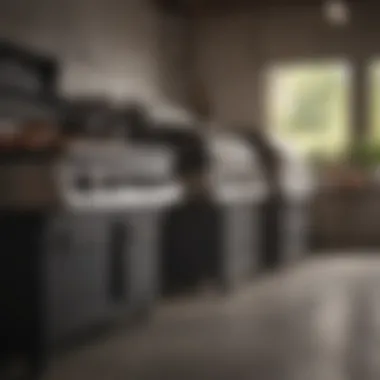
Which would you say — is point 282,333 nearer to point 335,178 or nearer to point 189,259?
point 189,259

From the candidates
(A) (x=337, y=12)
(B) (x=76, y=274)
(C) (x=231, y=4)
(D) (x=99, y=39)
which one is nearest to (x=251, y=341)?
(B) (x=76, y=274)

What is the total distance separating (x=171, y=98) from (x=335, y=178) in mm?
1673

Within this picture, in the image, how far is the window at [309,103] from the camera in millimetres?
8594

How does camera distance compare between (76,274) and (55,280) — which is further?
(76,274)

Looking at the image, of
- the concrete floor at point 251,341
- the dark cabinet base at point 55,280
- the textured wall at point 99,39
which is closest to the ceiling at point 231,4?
the textured wall at point 99,39

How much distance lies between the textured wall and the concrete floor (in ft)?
5.27

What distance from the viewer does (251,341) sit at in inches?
149

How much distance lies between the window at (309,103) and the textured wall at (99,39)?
1353mm

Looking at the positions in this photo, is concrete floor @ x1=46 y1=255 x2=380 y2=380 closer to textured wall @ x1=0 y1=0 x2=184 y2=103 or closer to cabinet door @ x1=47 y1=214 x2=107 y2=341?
cabinet door @ x1=47 y1=214 x2=107 y2=341

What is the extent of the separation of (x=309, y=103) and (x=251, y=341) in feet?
17.0

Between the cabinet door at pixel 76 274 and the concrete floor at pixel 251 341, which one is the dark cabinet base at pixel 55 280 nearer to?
the cabinet door at pixel 76 274

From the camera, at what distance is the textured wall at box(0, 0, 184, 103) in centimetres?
500

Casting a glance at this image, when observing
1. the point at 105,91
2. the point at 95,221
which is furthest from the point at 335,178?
the point at 95,221

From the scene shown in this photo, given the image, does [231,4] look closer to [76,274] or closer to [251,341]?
[251,341]
